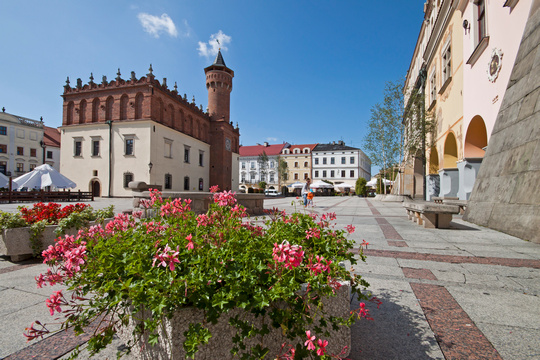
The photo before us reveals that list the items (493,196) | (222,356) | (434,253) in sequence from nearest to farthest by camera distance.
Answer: (222,356)
(434,253)
(493,196)

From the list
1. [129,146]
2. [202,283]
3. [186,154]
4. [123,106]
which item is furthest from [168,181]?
[202,283]

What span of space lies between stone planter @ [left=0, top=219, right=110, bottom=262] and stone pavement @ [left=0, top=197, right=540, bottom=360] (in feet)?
Answer: 0.58

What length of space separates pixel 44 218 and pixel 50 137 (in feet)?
183

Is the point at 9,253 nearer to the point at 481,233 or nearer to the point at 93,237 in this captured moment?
the point at 93,237

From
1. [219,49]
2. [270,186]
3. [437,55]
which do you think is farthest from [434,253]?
[270,186]

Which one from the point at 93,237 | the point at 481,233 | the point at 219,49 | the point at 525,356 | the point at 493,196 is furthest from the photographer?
the point at 219,49

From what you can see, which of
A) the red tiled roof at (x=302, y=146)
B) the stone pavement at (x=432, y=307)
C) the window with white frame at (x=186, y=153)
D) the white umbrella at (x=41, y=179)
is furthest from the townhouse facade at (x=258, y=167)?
the stone pavement at (x=432, y=307)

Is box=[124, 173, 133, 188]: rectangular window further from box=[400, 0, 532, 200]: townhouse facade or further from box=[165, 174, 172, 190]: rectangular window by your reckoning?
box=[400, 0, 532, 200]: townhouse facade

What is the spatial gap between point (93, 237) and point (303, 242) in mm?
1630

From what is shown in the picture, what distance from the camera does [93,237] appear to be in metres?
2.07

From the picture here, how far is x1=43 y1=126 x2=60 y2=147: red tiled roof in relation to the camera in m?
45.8

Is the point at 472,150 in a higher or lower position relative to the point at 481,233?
higher

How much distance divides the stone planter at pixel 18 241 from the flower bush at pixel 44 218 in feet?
0.19

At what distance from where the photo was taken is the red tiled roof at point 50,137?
45850 millimetres
